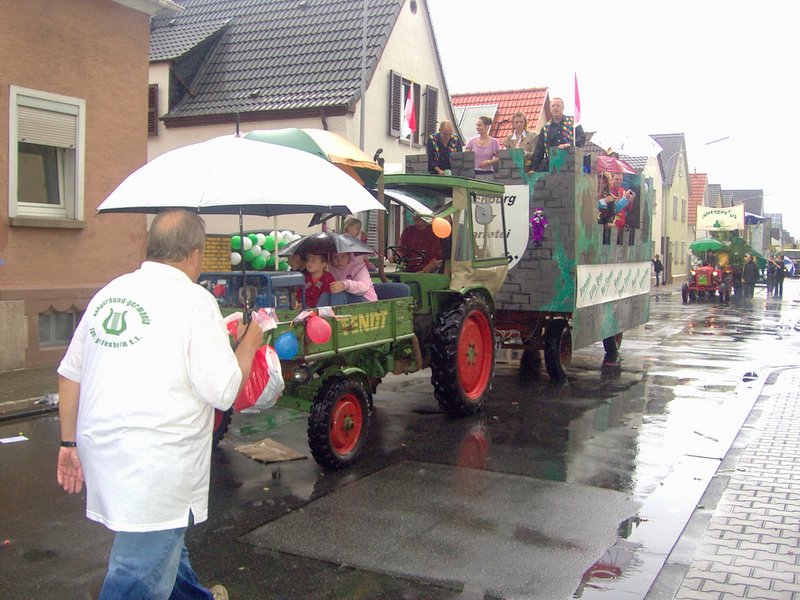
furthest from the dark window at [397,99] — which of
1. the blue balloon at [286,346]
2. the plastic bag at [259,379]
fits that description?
the plastic bag at [259,379]

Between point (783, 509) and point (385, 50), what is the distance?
17.6m

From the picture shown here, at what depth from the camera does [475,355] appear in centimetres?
871

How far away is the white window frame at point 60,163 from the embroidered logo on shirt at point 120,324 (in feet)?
28.8

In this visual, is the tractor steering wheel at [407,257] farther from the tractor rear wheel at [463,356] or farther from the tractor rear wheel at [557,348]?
the tractor rear wheel at [557,348]

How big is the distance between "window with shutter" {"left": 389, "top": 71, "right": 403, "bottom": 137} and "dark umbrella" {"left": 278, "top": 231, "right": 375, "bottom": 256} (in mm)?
14912

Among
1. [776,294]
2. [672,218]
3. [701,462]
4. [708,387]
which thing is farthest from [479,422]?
[672,218]

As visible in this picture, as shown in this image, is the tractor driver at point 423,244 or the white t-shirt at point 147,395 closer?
the white t-shirt at point 147,395

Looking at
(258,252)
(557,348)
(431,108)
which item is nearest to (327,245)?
(258,252)

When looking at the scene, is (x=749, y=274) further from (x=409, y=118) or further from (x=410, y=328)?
(x=410, y=328)

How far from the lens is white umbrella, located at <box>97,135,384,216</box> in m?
5.27

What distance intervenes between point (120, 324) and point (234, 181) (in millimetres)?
2661

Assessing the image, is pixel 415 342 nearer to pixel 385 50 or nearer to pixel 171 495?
pixel 171 495

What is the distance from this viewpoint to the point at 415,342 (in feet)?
25.6

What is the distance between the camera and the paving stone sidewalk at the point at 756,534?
4.33 meters
